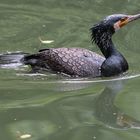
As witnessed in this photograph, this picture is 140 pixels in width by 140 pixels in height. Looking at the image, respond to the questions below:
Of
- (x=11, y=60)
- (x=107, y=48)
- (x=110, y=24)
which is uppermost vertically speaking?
(x=110, y=24)

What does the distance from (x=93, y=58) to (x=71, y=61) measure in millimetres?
491

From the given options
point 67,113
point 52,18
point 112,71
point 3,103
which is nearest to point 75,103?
point 67,113

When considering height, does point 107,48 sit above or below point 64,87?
above

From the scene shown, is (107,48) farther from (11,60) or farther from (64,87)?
(11,60)

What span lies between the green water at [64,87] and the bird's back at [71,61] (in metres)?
0.24

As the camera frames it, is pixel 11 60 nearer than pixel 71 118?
No

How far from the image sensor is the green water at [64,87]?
23.6ft

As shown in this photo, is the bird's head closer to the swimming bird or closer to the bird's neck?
the swimming bird

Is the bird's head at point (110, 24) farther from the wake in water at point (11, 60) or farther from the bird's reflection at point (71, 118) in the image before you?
the bird's reflection at point (71, 118)

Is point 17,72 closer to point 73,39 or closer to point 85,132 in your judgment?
point 73,39

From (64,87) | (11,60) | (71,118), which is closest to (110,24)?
(64,87)

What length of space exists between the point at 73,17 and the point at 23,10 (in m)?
1.33

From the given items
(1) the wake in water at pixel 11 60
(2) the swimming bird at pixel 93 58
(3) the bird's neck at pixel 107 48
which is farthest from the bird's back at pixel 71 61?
(1) the wake in water at pixel 11 60

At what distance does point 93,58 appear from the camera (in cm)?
1030
